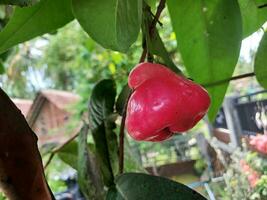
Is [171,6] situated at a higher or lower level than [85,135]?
higher

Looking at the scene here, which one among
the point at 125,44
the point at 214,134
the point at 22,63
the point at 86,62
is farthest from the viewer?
the point at 22,63

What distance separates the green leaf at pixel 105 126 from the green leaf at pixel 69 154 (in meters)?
0.11

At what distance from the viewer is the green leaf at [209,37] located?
0.41 m

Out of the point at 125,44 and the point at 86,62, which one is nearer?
the point at 125,44

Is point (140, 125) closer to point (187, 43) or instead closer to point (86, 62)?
point (187, 43)

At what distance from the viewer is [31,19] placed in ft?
1.36

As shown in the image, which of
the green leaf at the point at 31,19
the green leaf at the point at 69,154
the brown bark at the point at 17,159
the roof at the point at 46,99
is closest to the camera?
the brown bark at the point at 17,159

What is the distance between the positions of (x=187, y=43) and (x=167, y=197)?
0.17 metres

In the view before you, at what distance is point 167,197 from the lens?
337 mm

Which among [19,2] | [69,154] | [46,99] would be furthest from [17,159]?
[46,99]

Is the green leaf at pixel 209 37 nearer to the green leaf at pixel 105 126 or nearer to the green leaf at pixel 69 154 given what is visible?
the green leaf at pixel 105 126

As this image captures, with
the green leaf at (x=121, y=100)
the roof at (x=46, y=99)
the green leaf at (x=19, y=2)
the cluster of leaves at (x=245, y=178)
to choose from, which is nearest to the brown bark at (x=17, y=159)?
the green leaf at (x=19, y=2)

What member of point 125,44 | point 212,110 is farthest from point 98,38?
point 212,110

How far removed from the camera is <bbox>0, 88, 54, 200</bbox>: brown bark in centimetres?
→ 30
